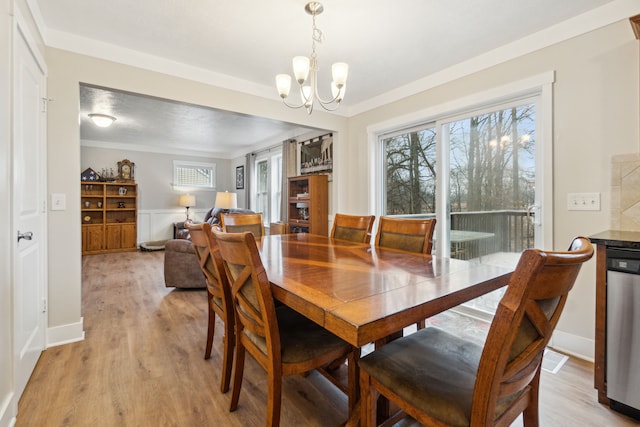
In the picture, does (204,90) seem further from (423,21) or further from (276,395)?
(276,395)

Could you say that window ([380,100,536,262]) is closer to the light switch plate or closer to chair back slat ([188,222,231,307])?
chair back slat ([188,222,231,307])

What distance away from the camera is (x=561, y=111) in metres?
2.18

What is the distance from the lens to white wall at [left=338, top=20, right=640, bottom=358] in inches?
75.2

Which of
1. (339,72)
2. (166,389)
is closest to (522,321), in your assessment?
(339,72)

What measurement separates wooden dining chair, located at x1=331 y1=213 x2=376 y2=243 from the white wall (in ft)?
4.55

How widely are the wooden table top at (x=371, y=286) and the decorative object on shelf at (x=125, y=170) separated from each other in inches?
246

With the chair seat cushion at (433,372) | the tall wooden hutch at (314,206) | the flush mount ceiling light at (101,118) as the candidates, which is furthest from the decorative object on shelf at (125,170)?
A: the chair seat cushion at (433,372)

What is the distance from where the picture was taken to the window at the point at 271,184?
594 cm

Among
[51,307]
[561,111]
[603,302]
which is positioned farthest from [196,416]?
[561,111]

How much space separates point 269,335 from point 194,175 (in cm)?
720

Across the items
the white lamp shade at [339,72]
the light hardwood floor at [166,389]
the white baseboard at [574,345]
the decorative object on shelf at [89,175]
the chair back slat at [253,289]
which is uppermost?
the white lamp shade at [339,72]

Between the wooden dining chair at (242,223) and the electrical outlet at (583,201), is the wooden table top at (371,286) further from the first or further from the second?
the electrical outlet at (583,201)

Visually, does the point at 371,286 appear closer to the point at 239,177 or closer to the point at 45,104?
the point at 45,104

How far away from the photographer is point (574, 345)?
2.11 metres
